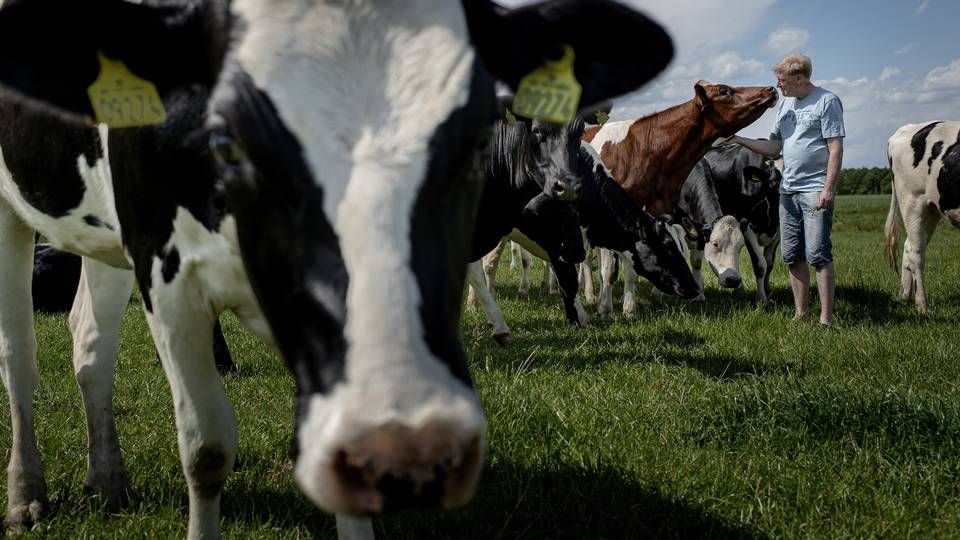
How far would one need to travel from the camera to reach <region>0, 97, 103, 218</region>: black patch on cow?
2.56m

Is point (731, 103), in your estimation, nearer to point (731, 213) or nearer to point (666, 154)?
point (666, 154)

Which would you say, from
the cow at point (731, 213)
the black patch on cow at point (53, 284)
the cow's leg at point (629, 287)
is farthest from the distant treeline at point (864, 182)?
the black patch on cow at point (53, 284)

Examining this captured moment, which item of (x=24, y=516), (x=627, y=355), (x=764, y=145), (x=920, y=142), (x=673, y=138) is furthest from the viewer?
(x=673, y=138)

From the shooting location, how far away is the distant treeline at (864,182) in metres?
71.6

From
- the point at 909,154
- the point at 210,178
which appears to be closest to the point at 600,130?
the point at 909,154

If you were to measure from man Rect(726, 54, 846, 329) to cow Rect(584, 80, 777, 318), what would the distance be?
2.41 metres

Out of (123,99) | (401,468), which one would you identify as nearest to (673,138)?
(123,99)

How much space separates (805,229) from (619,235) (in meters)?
2.37

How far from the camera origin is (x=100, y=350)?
321 centimetres

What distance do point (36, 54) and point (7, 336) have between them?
1593 mm

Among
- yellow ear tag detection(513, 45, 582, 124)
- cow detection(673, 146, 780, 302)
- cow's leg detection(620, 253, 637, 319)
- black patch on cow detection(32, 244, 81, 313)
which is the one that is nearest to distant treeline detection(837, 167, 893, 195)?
cow detection(673, 146, 780, 302)

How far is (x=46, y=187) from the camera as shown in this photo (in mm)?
2713

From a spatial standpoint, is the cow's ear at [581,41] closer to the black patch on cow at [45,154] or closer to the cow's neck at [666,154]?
the black patch on cow at [45,154]

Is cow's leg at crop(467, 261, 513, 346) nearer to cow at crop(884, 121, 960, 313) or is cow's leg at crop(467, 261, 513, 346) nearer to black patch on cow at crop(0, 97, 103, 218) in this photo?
black patch on cow at crop(0, 97, 103, 218)
